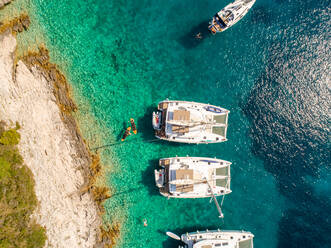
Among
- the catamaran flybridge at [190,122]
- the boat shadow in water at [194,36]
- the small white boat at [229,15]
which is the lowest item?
the catamaran flybridge at [190,122]

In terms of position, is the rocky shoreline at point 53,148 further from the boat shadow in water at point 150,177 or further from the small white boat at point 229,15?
the small white boat at point 229,15

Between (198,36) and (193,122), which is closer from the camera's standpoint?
(193,122)

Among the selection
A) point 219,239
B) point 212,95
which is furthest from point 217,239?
point 212,95

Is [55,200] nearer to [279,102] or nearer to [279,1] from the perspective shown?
[279,102]

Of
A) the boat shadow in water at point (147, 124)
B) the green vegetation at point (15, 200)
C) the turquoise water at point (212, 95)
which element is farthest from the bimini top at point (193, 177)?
the green vegetation at point (15, 200)

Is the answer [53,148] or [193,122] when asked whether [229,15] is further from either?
[53,148]

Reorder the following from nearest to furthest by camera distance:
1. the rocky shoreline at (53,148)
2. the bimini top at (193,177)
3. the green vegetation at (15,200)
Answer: the green vegetation at (15,200), the rocky shoreline at (53,148), the bimini top at (193,177)

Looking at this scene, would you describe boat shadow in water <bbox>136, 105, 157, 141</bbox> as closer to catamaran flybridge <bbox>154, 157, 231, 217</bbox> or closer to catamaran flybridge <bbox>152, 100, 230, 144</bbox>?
catamaran flybridge <bbox>152, 100, 230, 144</bbox>
